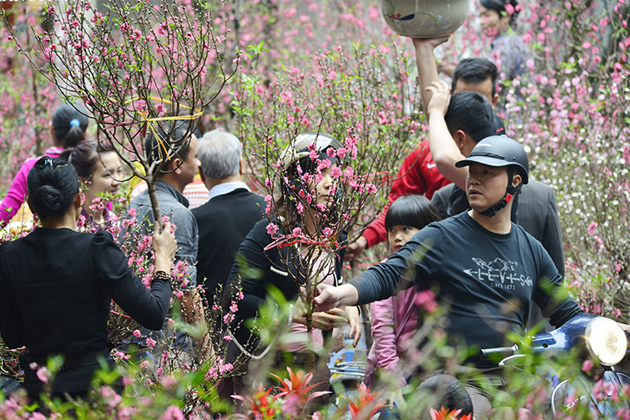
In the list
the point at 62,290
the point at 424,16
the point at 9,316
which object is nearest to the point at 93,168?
the point at 9,316

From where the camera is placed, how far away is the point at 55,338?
2732 millimetres

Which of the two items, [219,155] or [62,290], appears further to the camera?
[219,155]

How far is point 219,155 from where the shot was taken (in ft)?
13.9

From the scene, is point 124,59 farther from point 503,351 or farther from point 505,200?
point 503,351

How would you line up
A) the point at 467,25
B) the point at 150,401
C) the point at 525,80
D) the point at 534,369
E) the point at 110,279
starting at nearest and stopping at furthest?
the point at 150,401, the point at 534,369, the point at 110,279, the point at 525,80, the point at 467,25

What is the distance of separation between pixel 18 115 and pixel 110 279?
8264 millimetres

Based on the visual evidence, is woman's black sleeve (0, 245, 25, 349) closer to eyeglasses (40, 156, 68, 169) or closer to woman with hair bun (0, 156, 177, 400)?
woman with hair bun (0, 156, 177, 400)

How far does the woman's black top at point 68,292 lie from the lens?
272cm

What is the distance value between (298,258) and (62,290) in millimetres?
996

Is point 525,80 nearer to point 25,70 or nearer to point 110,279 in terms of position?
point 110,279

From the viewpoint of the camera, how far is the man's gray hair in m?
4.22

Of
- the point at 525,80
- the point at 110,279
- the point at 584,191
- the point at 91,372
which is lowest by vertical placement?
the point at 584,191

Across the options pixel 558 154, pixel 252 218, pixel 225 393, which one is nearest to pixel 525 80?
pixel 558 154

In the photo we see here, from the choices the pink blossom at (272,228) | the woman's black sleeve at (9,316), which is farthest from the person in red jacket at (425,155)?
the woman's black sleeve at (9,316)
